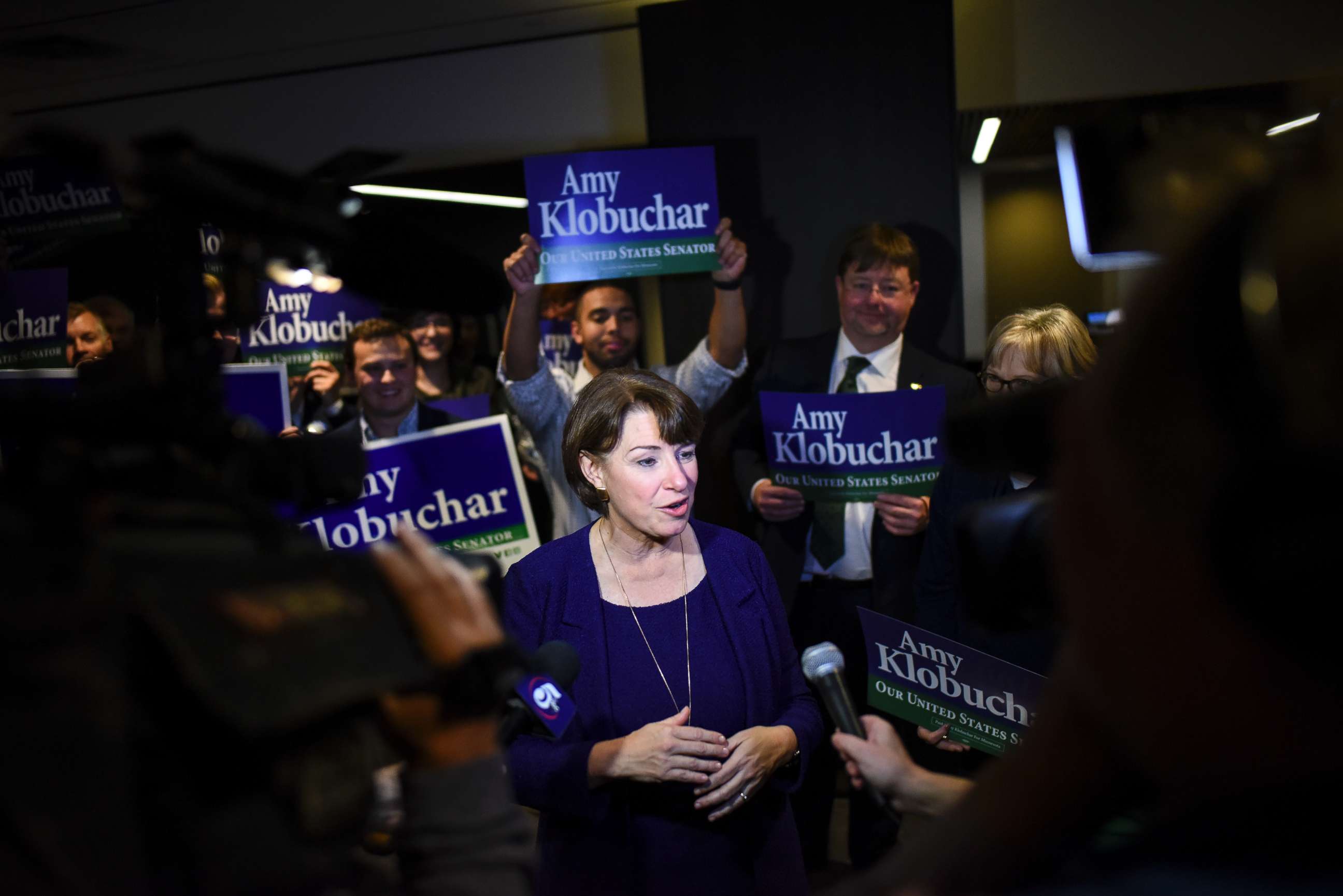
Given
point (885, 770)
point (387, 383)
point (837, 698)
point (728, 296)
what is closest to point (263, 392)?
point (387, 383)

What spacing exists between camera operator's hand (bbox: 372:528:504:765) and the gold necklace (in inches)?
50.0

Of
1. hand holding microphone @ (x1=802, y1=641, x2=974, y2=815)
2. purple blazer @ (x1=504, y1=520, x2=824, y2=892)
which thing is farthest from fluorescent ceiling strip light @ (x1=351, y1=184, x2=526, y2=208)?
hand holding microphone @ (x1=802, y1=641, x2=974, y2=815)

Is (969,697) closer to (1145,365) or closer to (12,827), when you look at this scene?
(1145,365)

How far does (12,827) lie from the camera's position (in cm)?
70

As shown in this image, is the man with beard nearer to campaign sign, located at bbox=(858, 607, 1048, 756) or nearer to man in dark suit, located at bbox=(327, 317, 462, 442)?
man in dark suit, located at bbox=(327, 317, 462, 442)

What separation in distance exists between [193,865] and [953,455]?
26.8 inches

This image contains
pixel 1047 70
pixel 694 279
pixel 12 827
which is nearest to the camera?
pixel 12 827

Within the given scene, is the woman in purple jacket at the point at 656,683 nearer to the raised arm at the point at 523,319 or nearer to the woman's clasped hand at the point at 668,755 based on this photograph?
the woman's clasped hand at the point at 668,755

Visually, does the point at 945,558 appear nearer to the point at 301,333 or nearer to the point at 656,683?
the point at 656,683

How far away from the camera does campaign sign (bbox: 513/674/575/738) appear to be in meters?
1.23

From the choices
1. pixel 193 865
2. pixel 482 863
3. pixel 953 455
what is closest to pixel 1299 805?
pixel 953 455

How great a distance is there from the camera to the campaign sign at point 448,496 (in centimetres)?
312

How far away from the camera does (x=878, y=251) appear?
350 centimetres

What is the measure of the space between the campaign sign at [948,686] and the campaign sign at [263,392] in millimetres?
2088
